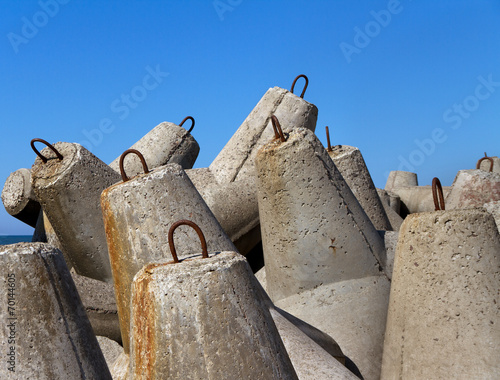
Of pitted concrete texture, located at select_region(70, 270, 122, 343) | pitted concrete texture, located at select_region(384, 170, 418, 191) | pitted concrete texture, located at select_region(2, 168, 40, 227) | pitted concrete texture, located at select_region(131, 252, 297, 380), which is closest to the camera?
pitted concrete texture, located at select_region(131, 252, 297, 380)

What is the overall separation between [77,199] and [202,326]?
2.46 m

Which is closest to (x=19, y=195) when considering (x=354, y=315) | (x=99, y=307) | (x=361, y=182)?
(x=99, y=307)

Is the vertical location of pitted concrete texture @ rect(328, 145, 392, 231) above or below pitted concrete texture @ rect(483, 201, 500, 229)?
above

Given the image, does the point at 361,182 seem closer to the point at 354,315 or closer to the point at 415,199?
the point at 354,315

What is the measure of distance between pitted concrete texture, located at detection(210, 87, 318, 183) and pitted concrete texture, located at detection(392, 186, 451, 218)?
97.9 inches

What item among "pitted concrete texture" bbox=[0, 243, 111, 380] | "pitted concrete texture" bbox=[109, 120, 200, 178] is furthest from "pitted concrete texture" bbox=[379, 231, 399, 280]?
"pitted concrete texture" bbox=[109, 120, 200, 178]

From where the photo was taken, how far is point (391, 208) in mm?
6531

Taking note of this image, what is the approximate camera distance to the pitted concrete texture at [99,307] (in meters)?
3.86

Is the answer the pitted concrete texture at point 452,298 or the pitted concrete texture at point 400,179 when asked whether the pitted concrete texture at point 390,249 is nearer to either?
the pitted concrete texture at point 452,298

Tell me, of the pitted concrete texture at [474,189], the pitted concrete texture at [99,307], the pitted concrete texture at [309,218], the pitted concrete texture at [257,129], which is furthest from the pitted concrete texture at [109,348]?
the pitted concrete texture at [474,189]

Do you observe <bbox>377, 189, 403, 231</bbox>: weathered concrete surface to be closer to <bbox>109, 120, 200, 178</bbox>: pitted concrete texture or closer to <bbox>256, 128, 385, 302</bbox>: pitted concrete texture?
<bbox>256, 128, 385, 302</bbox>: pitted concrete texture

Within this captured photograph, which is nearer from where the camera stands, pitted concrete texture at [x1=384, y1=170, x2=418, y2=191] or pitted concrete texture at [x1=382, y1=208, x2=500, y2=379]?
pitted concrete texture at [x1=382, y1=208, x2=500, y2=379]

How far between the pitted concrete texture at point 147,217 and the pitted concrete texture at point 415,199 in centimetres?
504

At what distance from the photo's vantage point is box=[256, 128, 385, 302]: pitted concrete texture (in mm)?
3422
